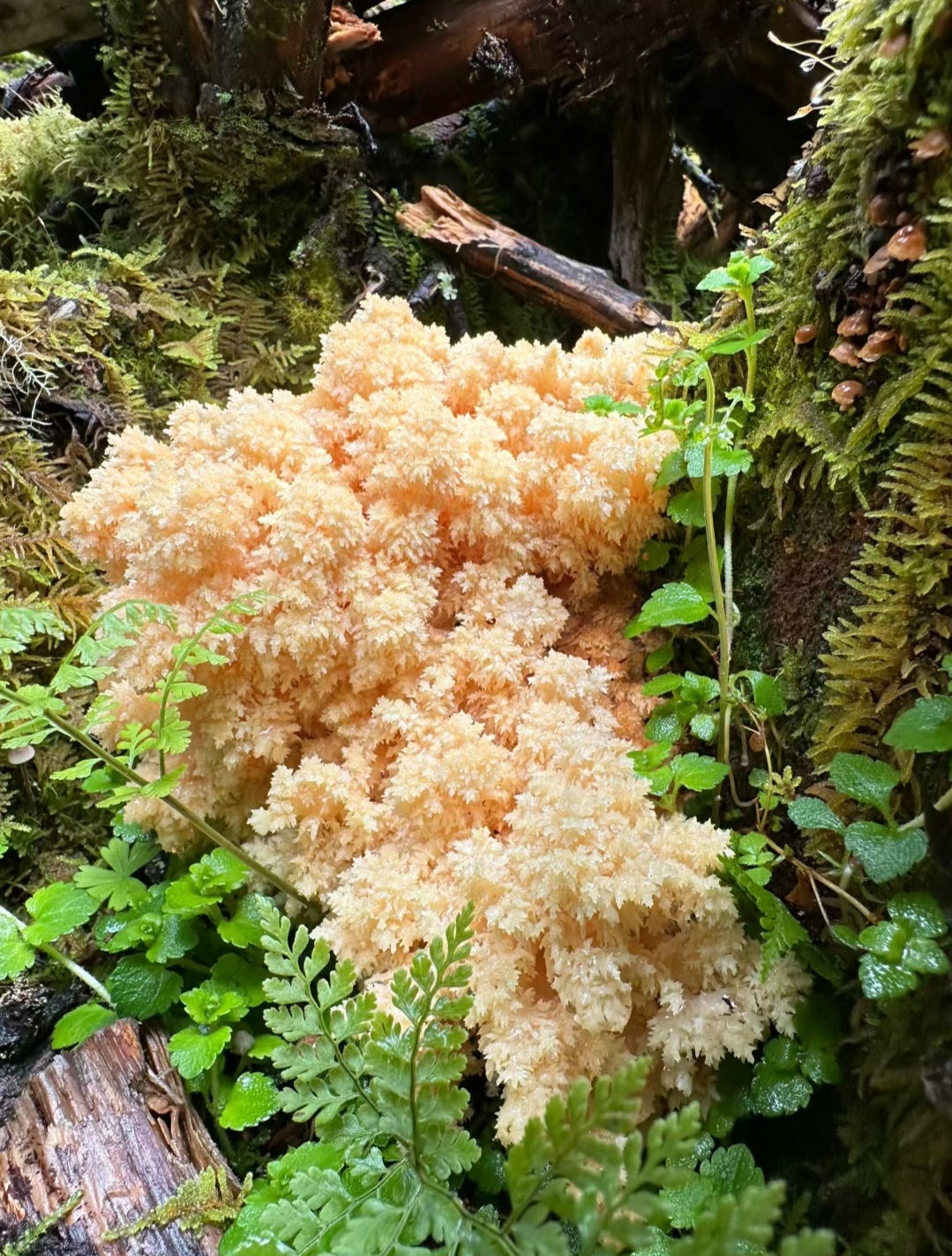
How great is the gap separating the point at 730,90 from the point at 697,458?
3.15 m

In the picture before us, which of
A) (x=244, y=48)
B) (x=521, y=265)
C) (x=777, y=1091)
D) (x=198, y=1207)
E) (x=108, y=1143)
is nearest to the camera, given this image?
(x=777, y=1091)

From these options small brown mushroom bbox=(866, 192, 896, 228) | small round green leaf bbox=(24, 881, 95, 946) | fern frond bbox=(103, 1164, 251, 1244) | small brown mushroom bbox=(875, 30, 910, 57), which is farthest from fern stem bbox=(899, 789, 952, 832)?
small round green leaf bbox=(24, 881, 95, 946)

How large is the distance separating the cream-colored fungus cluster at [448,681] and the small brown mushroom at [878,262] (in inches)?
22.2

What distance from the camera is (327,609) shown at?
200 centimetres

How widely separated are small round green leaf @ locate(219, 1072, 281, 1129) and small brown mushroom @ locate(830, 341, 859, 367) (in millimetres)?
1949

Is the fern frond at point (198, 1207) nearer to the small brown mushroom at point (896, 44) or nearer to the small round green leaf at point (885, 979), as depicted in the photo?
the small round green leaf at point (885, 979)

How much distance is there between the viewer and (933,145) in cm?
141

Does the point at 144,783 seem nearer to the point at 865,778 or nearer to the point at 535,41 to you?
the point at 865,778

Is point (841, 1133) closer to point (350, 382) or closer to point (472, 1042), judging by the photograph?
point (472, 1042)

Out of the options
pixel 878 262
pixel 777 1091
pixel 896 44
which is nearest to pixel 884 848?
pixel 777 1091

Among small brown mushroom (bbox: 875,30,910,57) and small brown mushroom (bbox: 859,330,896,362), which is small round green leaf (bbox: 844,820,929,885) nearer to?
small brown mushroom (bbox: 859,330,896,362)

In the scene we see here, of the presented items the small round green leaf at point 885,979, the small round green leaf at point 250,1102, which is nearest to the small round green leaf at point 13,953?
the small round green leaf at point 250,1102

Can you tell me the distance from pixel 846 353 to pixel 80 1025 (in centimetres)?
232

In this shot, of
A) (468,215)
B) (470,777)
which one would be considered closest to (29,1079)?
(470,777)
